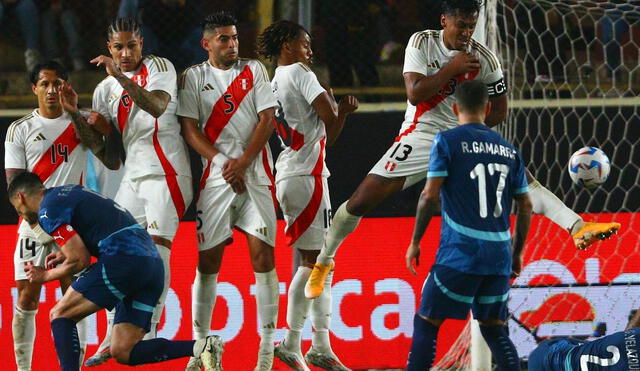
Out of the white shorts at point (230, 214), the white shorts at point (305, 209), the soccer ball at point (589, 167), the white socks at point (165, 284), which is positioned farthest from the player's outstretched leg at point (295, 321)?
the soccer ball at point (589, 167)

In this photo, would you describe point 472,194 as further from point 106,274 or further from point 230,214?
point 106,274

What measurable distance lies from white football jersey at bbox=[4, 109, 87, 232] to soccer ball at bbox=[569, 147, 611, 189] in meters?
2.97

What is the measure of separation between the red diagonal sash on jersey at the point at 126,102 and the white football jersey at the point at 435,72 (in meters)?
1.53

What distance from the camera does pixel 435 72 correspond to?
6613 millimetres

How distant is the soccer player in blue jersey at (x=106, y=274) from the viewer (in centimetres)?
599

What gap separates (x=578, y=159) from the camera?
22.6 ft

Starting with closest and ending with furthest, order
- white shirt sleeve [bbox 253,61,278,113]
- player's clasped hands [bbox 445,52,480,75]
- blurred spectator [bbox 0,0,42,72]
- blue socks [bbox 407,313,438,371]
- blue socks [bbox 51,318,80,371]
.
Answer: blue socks [bbox 407,313,438,371] < blue socks [bbox 51,318,80,371] < player's clasped hands [bbox 445,52,480,75] < white shirt sleeve [bbox 253,61,278,113] < blurred spectator [bbox 0,0,42,72]

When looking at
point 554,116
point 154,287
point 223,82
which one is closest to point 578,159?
point 554,116

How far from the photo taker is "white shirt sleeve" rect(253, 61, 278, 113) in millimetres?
6809

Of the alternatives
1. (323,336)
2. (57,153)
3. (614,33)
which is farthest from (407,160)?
(614,33)

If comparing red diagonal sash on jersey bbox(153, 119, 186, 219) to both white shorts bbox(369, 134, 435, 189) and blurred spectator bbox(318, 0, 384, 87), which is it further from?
blurred spectator bbox(318, 0, 384, 87)

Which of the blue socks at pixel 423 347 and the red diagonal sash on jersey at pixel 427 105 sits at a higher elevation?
the red diagonal sash on jersey at pixel 427 105

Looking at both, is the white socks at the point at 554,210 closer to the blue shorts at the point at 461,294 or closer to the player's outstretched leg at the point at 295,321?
the blue shorts at the point at 461,294

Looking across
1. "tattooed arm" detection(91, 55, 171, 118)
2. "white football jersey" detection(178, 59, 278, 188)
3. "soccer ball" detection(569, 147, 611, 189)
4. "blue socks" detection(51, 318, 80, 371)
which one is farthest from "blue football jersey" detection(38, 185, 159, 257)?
"soccer ball" detection(569, 147, 611, 189)
